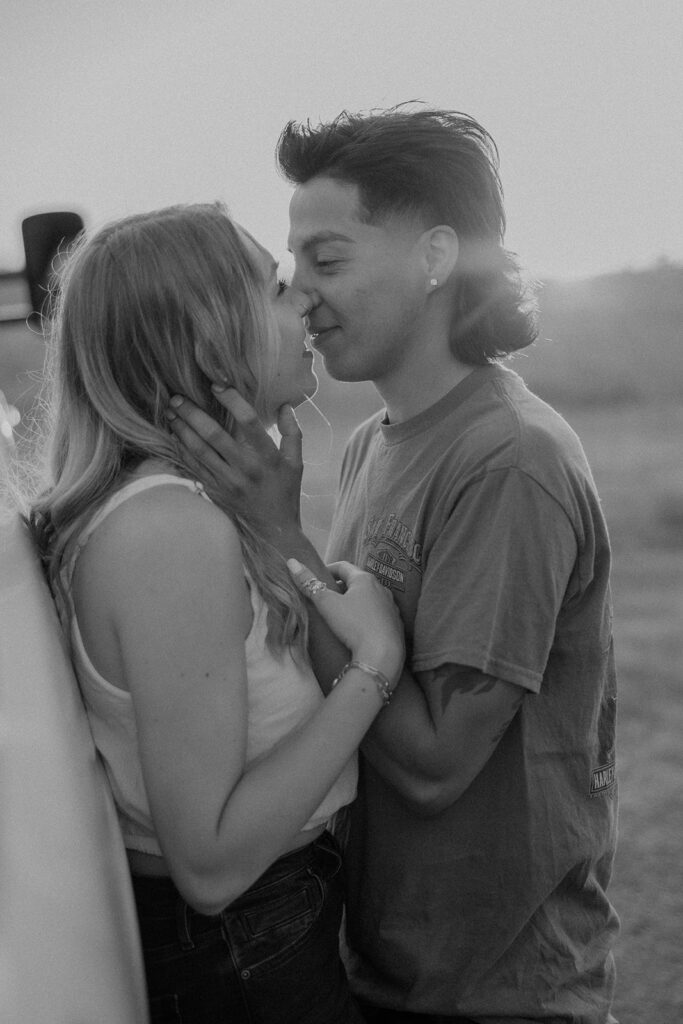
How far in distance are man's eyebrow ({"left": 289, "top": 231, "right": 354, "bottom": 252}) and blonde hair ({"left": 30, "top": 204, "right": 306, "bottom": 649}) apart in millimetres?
552

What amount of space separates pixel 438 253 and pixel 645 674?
4124mm

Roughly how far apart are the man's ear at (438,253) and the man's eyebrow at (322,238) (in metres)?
0.16

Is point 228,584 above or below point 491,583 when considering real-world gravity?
above

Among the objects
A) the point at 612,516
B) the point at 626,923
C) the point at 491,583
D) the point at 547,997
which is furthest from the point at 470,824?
the point at 612,516

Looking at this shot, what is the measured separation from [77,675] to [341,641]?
445 mm

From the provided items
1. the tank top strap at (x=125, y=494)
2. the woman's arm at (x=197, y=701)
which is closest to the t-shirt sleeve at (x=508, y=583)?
the woman's arm at (x=197, y=701)

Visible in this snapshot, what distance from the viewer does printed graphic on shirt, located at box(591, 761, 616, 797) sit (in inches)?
80.7

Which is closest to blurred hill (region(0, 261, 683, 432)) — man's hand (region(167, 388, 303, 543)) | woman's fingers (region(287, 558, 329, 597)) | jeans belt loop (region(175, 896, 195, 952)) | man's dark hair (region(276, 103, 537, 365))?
man's dark hair (region(276, 103, 537, 365))

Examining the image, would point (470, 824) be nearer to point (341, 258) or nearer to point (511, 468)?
point (511, 468)

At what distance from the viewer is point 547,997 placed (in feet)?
6.41

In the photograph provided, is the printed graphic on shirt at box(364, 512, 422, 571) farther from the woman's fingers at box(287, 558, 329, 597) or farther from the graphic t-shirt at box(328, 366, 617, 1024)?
the woman's fingers at box(287, 558, 329, 597)

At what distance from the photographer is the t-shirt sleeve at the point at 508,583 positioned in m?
1.84

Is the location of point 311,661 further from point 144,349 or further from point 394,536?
point 144,349

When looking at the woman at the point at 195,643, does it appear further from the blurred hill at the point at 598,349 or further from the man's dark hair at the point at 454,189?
the blurred hill at the point at 598,349
